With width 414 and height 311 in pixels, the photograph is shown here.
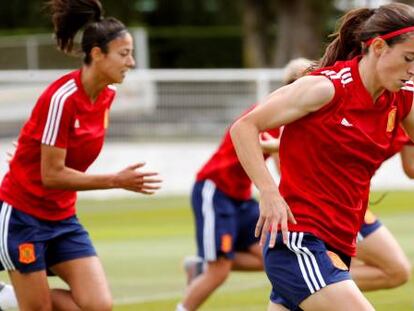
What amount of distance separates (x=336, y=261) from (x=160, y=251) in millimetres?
7848

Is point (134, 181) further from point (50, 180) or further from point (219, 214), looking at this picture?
point (219, 214)

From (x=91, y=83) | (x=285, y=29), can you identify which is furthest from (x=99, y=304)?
(x=285, y=29)

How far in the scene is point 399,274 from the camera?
8797 mm

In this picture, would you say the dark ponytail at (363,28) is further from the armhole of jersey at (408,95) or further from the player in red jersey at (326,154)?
the armhole of jersey at (408,95)

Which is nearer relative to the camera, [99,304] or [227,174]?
[99,304]

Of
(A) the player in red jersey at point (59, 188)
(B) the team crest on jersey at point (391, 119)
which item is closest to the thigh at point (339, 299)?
(B) the team crest on jersey at point (391, 119)

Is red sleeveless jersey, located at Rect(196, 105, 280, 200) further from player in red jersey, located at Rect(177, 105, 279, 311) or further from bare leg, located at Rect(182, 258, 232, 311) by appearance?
bare leg, located at Rect(182, 258, 232, 311)

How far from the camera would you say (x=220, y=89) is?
68.5ft

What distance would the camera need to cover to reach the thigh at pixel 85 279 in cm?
748

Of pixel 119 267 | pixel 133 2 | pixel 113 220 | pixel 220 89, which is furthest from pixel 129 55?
pixel 133 2

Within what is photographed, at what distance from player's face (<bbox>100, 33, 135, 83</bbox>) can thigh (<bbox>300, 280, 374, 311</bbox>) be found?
225 cm

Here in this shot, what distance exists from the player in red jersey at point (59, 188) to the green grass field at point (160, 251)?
8.09 feet

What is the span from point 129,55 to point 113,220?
30.1 feet

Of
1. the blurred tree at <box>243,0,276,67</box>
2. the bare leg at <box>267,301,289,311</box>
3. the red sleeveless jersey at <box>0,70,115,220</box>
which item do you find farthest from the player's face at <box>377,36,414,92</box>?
the blurred tree at <box>243,0,276,67</box>
